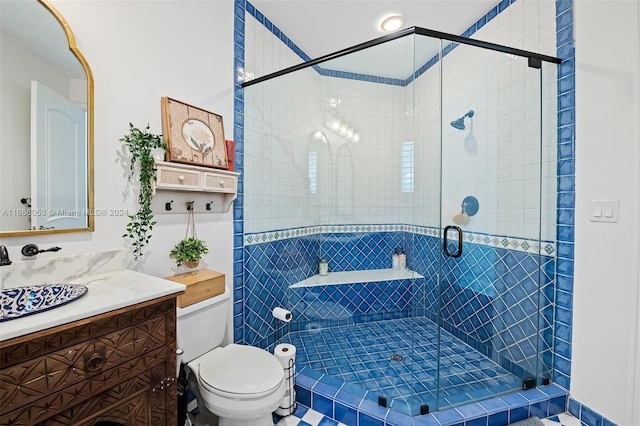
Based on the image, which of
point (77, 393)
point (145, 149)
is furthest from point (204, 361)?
point (145, 149)

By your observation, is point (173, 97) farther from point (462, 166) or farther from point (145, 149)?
point (462, 166)

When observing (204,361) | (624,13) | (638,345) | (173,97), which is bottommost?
(204,361)

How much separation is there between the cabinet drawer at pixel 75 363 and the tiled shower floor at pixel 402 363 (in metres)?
1.17

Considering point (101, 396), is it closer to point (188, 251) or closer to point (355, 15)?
point (188, 251)

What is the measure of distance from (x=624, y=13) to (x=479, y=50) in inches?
28.9

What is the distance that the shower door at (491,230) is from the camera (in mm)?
1746

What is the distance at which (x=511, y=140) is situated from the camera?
1880 millimetres

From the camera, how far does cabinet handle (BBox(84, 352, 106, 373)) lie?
85cm

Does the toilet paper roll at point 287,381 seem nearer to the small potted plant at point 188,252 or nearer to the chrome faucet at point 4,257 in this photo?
the small potted plant at point 188,252

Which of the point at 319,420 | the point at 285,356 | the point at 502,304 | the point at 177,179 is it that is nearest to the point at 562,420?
the point at 502,304

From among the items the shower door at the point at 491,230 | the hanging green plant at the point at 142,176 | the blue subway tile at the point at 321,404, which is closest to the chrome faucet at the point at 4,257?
the hanging green plant at the point at 142,176

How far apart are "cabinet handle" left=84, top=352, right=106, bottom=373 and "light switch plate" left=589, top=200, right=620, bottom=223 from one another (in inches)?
88.3

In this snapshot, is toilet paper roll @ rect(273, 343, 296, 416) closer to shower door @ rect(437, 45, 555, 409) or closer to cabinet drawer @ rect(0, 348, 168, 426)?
cabinet drawer @ rect(0, 348, 168, 426)

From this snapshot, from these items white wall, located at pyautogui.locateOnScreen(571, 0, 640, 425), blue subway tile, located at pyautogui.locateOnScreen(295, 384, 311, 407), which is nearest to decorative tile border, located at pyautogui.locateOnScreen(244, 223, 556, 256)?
white wall, located at pyautogui.locateOnScreen(571, 0, 640, 425)
